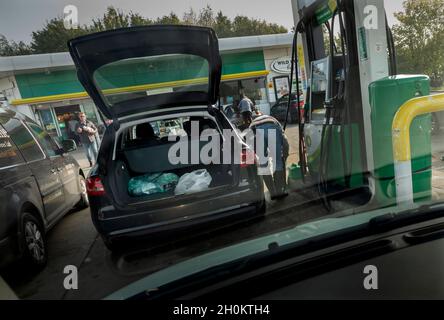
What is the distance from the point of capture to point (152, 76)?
12.3 feet

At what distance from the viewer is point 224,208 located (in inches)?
115

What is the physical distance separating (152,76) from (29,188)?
1.81 m

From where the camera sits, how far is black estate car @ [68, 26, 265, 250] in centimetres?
286

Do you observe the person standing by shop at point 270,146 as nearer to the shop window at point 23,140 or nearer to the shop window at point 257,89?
the shop window at point 23,140

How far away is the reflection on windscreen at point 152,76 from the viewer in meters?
3.46

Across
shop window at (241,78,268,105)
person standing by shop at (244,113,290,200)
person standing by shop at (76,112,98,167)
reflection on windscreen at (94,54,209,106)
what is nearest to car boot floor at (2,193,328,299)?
person standing by shop at (244,113,290,200)

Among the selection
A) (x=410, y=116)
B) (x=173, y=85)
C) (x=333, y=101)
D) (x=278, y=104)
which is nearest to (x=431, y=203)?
(x=410, y=116)

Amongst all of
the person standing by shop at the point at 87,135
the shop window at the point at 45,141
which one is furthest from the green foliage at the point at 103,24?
the person standing by shop at the point at 87,135

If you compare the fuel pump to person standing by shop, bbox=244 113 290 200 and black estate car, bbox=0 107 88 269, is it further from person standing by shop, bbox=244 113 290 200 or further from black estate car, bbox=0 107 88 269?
black estate car, bbox=0 107 88 269

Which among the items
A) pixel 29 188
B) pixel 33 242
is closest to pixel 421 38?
pixel 29 188

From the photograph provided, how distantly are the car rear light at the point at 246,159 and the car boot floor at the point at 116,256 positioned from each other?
581 millimetres

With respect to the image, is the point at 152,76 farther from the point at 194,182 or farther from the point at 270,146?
the point at 270,146

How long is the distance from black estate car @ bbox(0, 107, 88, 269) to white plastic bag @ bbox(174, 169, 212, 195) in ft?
4.88
